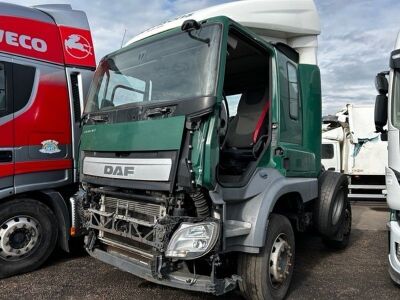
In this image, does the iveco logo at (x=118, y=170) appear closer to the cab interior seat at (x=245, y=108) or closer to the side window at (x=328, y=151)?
the cab interior seat at (x=245, y=108)

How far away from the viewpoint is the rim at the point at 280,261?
379cm

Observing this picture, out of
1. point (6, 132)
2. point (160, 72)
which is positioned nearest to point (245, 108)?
point (160, 72)

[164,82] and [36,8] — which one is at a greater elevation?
[36,8]

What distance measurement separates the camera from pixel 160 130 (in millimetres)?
3311

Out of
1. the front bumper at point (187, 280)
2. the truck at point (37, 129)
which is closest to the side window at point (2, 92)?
the truck at point (37, 129)

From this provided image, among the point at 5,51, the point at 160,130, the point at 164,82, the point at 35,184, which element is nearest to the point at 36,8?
the point at 5,51

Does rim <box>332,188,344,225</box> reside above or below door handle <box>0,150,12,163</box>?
below

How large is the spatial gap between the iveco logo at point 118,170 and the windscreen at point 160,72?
0.62 metres

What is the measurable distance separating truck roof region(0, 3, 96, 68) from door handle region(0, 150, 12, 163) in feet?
3.81

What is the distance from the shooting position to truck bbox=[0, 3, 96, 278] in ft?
15.0

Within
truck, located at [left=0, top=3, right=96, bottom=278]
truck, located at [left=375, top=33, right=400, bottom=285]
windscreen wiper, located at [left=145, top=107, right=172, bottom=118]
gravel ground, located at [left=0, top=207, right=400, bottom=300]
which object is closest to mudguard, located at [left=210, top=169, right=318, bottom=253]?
windscreen wiper, located at [left=145, top=107, right=172, bottom=118]

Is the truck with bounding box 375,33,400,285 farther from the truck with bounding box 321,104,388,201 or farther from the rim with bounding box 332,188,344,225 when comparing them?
the truck with bounding box 321,104,388,201

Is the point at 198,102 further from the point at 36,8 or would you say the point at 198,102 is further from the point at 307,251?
the point at 307,251

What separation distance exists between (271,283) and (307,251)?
2369mm
